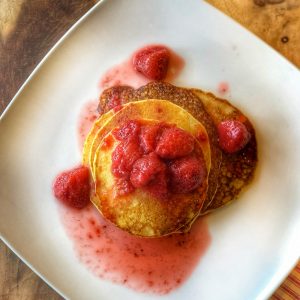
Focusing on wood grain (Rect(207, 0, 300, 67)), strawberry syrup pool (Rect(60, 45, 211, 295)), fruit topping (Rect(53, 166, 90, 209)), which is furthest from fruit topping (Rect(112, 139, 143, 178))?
wood grain (Rect(207, 0, 300, 67))

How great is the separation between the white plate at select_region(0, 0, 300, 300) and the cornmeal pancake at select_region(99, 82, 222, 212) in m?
0.11

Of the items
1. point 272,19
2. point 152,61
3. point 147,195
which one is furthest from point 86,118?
point 272,19

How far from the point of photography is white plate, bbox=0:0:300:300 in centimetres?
234

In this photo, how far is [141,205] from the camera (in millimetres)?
2205

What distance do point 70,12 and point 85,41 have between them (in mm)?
226

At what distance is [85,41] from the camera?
8.15 ft

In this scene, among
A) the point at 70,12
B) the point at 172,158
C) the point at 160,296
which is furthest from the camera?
the point at 70,12

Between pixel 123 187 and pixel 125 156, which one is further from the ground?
pixel 125 156

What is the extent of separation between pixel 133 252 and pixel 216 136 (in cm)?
73

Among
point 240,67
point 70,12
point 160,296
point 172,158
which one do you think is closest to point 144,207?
point 172,158

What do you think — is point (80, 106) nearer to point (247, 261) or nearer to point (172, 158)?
point (172, 158)

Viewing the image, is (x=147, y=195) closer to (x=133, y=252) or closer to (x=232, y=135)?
(x=133, y=252)

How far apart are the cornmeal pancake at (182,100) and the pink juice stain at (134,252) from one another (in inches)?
10.0

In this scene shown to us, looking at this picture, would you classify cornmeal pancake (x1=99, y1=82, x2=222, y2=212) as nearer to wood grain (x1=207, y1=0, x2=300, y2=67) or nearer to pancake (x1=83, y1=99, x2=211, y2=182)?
pancake (x1=83, y1=99, x2=211, y2=182)
